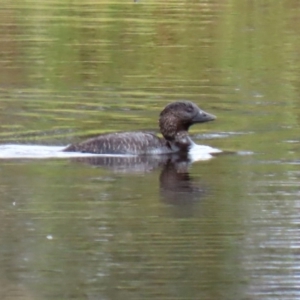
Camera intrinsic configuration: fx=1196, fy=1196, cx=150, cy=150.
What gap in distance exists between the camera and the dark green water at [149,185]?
27.8 feet

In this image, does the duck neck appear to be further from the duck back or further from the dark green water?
the duck back

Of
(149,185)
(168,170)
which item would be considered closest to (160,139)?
(168,170)

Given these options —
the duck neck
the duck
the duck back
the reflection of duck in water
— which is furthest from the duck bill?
the duck back

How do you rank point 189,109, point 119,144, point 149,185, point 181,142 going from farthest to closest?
1. point 189,109
2. point 181,142
3. point 119,144
4. point 149,185

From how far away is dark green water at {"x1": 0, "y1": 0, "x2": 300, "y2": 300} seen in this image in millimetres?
8461

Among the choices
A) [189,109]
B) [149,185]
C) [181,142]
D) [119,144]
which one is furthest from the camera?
[189,109]

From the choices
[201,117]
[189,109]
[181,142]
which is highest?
[189,109]

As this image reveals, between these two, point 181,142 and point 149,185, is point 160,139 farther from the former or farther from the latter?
point 149,185

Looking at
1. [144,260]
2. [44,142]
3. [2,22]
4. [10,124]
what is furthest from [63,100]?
[2,22]

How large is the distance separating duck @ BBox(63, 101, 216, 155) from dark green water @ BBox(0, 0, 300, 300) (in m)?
0.38

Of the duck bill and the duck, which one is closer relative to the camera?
the duck

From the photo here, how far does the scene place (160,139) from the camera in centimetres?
1424

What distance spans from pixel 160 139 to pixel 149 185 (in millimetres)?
→ 2426

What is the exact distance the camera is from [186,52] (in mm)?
25781
